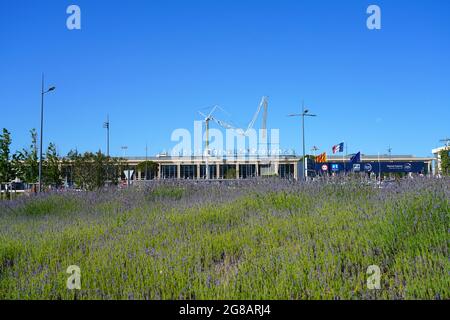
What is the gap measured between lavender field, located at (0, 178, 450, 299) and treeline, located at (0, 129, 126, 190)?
15074mm

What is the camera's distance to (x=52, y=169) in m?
25.6

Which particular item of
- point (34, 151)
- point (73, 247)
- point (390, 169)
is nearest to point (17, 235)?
point (73, 247)

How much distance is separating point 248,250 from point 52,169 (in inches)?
917

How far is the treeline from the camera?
70.6 ft

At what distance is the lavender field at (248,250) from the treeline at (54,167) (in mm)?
15074

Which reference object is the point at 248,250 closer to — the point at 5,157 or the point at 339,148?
the point at 5,157

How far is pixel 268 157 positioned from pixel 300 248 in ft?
308

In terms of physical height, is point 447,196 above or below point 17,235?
above

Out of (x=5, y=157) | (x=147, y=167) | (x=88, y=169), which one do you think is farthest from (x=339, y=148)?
(x=147, y=167)

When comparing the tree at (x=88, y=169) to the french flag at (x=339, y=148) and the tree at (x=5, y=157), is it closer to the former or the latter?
the tree at (x=5, y=157)

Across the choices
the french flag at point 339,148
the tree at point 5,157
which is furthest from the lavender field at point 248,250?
the french flag at point 339,148

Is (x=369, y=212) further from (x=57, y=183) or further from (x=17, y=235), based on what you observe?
(x=57, y=183)

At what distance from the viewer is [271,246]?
4965 mm

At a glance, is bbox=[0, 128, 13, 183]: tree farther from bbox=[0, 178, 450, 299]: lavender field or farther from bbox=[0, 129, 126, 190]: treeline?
bbox=[0, 178, 450, 299]: lavender field
